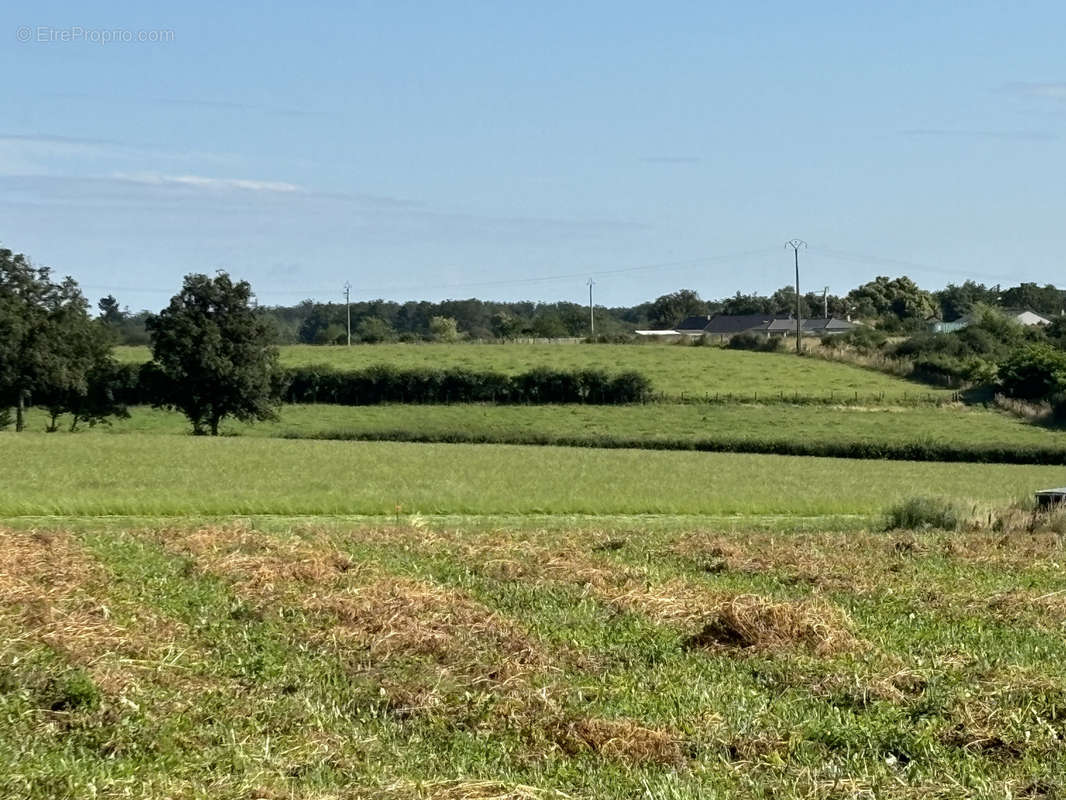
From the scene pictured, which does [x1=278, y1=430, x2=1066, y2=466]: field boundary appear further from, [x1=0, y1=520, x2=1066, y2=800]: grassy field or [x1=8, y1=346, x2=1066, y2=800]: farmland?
[x1=0, y1=520, x2=1066, y2=800]: grassy field

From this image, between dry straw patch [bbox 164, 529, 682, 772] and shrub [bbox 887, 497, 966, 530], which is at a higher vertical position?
dry straw patch [bbox 164, 529, 682, 772]

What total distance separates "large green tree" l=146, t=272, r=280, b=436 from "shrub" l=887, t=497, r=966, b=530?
158 ft

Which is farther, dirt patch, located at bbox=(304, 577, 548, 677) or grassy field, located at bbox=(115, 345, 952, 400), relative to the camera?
grassy field, located at bbox=(115, 345, 952, 400)

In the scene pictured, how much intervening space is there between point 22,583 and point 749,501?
26.8 meters

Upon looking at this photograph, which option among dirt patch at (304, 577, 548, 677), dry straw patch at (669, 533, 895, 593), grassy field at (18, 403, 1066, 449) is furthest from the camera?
grassy field at (18, 403, 1066, 449)

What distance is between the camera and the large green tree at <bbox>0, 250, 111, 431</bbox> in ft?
232

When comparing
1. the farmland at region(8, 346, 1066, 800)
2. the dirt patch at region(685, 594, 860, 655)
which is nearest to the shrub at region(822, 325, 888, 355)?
the farmland at region(8, 346, 1066, 800)

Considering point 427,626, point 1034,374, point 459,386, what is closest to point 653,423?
point 459,386

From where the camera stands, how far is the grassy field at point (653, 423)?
2731 inches

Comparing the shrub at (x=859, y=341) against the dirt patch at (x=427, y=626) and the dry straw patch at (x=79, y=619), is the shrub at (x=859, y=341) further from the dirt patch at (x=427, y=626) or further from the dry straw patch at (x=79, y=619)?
the dirt patch at (x=427, y=626)

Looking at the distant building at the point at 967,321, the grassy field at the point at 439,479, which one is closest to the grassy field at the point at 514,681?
the grassy field at the point at 439,479

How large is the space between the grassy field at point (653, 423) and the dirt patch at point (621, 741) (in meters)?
56.1

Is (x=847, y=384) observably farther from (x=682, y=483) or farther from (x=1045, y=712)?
(x=1045, y=712)

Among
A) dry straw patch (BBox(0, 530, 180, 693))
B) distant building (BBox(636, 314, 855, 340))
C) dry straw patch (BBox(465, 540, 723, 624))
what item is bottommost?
dry straw patch (BBox(465, 540, 723, 624))
